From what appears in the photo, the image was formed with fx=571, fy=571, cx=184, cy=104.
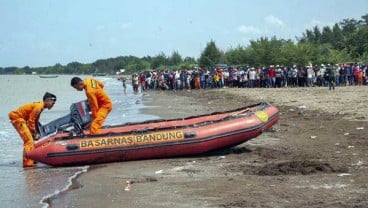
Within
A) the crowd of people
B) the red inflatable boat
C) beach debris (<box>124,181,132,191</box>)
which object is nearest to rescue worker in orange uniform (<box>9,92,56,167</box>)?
the red inflatable boat

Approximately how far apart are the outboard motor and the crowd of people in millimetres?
19141

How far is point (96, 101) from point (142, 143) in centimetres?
124

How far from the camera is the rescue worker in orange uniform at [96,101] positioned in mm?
10766

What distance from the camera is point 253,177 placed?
26.7 ft

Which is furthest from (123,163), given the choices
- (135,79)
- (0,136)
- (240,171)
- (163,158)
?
(135,79)

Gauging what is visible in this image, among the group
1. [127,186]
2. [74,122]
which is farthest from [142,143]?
[127,186]

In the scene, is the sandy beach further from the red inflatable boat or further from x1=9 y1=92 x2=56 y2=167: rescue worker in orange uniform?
x1=9 y1=92 x2=56 y2=167: rescue worker in orange uniform

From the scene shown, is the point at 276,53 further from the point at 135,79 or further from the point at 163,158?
the point at 163,158

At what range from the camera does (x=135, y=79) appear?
41.7 m

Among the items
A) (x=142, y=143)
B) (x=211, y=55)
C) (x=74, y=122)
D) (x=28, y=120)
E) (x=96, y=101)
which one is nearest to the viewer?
(x=142, y=143)

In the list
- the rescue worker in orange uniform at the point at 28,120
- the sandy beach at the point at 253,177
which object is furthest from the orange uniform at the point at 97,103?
the sandy beach at the point at 253,177

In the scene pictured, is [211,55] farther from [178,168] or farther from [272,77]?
[178,168]

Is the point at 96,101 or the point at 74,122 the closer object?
the point at 96,101

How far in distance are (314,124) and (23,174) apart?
7394 millimetres
